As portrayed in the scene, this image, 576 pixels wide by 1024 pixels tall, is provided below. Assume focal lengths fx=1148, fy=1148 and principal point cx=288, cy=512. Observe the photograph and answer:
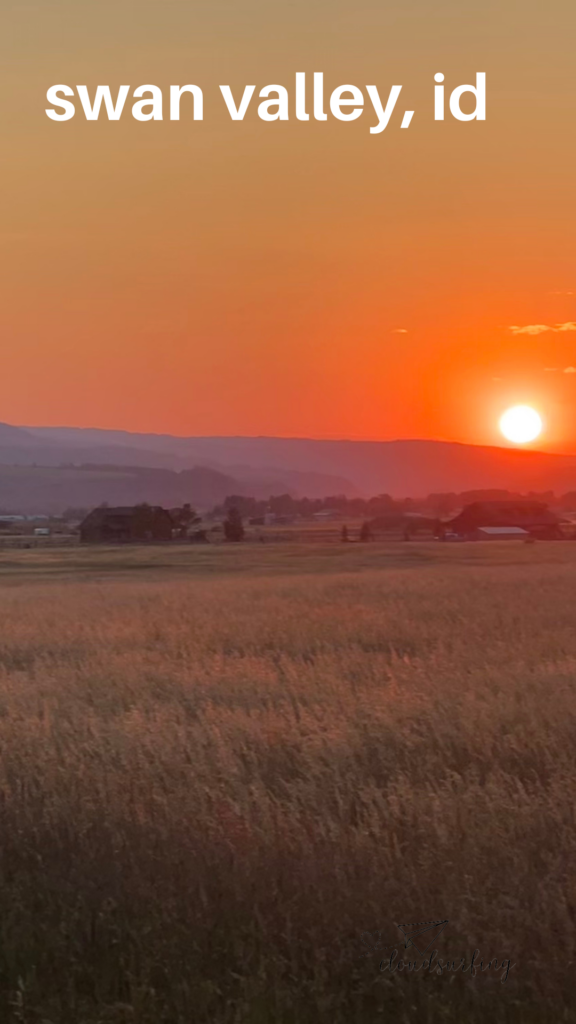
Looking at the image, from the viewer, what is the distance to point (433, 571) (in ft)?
132

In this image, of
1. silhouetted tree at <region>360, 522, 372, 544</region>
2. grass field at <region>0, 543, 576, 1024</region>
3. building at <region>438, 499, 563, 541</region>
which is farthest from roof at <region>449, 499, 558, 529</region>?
grass field at <region>0, 543, 576, 1024</region>

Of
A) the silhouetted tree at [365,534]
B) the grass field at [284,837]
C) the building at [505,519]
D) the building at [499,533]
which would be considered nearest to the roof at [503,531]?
the building at [499,533]

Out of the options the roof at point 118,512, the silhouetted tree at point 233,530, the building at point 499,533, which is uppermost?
the roof at point 118,512

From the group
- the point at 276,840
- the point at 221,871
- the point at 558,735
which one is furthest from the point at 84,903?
the point at 558,735

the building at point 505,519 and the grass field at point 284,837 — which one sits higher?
the building at point 505,519

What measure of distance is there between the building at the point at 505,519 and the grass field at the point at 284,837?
2465 inches

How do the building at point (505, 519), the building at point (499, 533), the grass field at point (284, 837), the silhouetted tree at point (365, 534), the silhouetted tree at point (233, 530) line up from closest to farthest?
the grass field at point (284, 837) < the silhouetted tree at point (365, 534) < the silhouetted tree at point (233, 530) < the building at point (499, 533) < the building at point (505, 519)

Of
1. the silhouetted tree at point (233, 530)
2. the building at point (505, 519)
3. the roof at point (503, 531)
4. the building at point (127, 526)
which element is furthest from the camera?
the building at point (505, 519)

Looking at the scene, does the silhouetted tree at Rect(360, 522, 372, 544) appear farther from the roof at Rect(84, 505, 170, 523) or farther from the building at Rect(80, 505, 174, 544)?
the roof at Rect(84, 505, 170, 523)

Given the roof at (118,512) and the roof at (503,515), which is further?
the roof at (503,515)

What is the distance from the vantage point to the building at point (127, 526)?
240 feet

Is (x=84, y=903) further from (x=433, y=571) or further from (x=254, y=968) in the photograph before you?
(x=433, y=571)

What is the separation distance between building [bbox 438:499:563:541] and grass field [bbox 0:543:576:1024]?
2465 inches

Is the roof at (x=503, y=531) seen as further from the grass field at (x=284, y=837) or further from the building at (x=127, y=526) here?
the grass field at (x=284, y=837)
